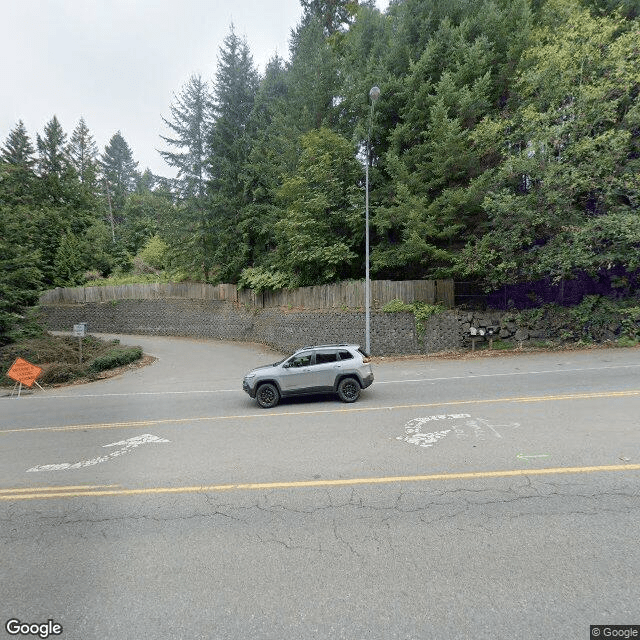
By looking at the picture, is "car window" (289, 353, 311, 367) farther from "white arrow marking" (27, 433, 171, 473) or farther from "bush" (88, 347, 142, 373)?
"bush" (88, 347, 142, 373)

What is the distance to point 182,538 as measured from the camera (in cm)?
401

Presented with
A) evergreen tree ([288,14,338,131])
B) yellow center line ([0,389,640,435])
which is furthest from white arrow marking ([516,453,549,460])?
evergreen tree ([288,14,338,131])

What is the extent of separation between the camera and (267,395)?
9.53 m

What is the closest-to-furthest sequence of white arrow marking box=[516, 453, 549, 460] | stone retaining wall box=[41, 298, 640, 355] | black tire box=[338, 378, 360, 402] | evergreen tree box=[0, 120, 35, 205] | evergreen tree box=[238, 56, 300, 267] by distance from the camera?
white arrow marking box=[516, 453, 549, 460], black tire box=[338, 378, 360, 402], stone retaining wall box=[41, 298, 640, 355], evergreen tree box=[238, 56, 300, 267], evergreen tree box=[0, 120, 35, 205]

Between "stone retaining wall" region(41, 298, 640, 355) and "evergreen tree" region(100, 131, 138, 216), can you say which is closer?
"stone retaining wall" region(41, 298, 640, 355)

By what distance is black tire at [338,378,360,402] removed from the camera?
936 centimetres

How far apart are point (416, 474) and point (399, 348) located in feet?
37.5

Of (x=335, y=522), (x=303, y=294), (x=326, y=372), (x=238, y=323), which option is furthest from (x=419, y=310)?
(x=238, y=323)

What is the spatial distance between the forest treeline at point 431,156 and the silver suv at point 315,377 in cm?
787

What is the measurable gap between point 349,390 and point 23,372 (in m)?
13.8

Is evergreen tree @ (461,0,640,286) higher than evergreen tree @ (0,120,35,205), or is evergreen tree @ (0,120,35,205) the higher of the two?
evergreen tree @ (0,120,35,205)

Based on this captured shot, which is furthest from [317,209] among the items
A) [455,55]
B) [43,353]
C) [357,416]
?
[43,353]

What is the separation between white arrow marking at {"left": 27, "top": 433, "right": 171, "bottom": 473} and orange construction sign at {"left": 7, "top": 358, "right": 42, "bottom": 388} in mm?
9954

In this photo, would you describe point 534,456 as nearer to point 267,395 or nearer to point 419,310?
point 267,395
